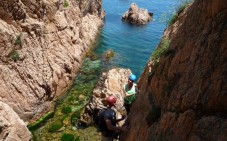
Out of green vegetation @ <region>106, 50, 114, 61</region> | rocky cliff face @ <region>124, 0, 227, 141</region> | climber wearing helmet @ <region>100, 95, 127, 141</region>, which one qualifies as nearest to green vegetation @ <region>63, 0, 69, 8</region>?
green vegetation @ <region>106, 50, 114, 61</region>

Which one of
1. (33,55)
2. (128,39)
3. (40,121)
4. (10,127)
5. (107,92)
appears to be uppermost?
(33,55)

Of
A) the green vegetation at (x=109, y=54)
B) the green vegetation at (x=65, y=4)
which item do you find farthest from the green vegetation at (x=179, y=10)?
the green vegetation at (x=109, y=54)

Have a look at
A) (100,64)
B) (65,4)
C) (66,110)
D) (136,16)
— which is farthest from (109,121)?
(136,16)

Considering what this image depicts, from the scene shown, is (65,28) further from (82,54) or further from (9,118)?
(9,118)

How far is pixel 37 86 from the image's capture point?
68.2 ft

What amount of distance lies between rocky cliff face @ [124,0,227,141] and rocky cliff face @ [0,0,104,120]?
10.7 meters

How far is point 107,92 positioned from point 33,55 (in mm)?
6040

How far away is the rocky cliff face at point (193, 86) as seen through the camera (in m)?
6.71

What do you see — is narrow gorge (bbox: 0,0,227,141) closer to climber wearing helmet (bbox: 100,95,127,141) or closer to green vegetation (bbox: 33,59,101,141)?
green vegetation (bbox: 33,59,101,141)

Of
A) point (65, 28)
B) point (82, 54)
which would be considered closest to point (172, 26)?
point (65, 28)

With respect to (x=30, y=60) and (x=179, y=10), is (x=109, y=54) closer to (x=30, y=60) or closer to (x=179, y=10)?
(x=30, y=60)

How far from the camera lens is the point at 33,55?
Result: 21359 mm

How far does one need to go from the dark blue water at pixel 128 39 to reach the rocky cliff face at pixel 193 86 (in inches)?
535

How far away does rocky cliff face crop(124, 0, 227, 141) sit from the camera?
6711 mm
